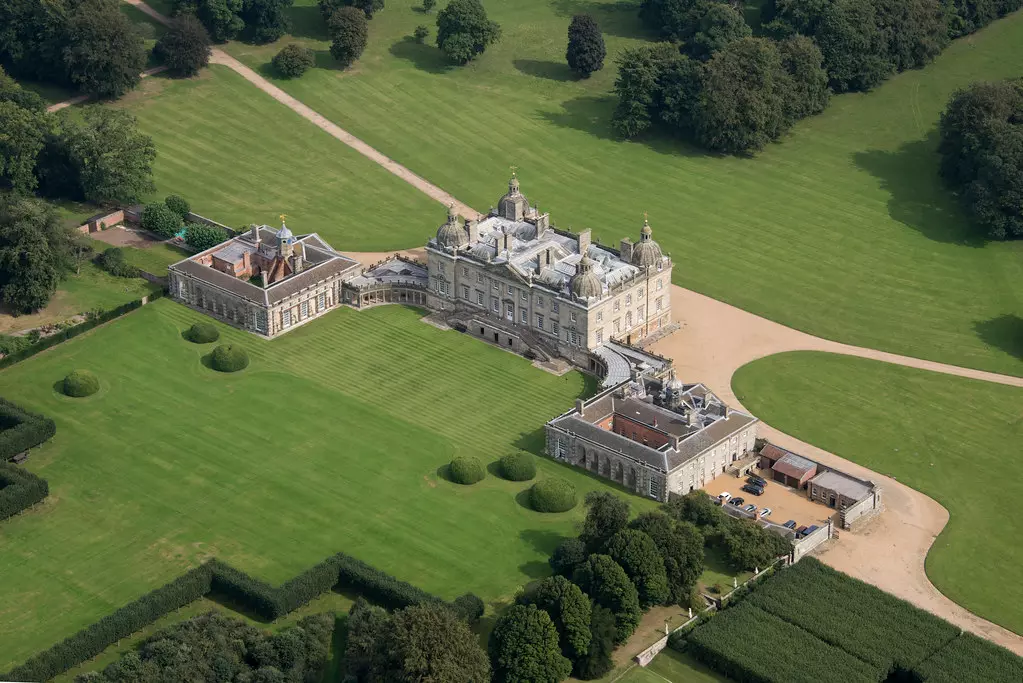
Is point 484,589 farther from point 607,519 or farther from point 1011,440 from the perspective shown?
point 1011,440

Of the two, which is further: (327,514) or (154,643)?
(327,514)

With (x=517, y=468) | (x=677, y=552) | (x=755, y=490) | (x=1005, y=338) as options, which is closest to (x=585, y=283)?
(x=517, y=468)

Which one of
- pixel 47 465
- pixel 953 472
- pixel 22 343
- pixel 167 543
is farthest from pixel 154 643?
pixel 953 472

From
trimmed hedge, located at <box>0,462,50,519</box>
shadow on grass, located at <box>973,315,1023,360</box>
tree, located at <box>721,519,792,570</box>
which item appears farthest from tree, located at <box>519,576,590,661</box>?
shadow on grass, located at <box>973,315,1023,360</box>

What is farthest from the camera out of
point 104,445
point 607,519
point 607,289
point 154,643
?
point 607,289

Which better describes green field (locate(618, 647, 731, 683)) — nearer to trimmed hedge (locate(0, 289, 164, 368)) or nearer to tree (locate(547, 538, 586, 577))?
tree (locate(547, 538, 586, 577))

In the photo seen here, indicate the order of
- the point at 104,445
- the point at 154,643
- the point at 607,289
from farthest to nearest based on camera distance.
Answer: the point at 607,289 < the point at 104,445 < the point at 154,643

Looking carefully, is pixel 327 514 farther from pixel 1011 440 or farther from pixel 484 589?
pixel 1011 440
